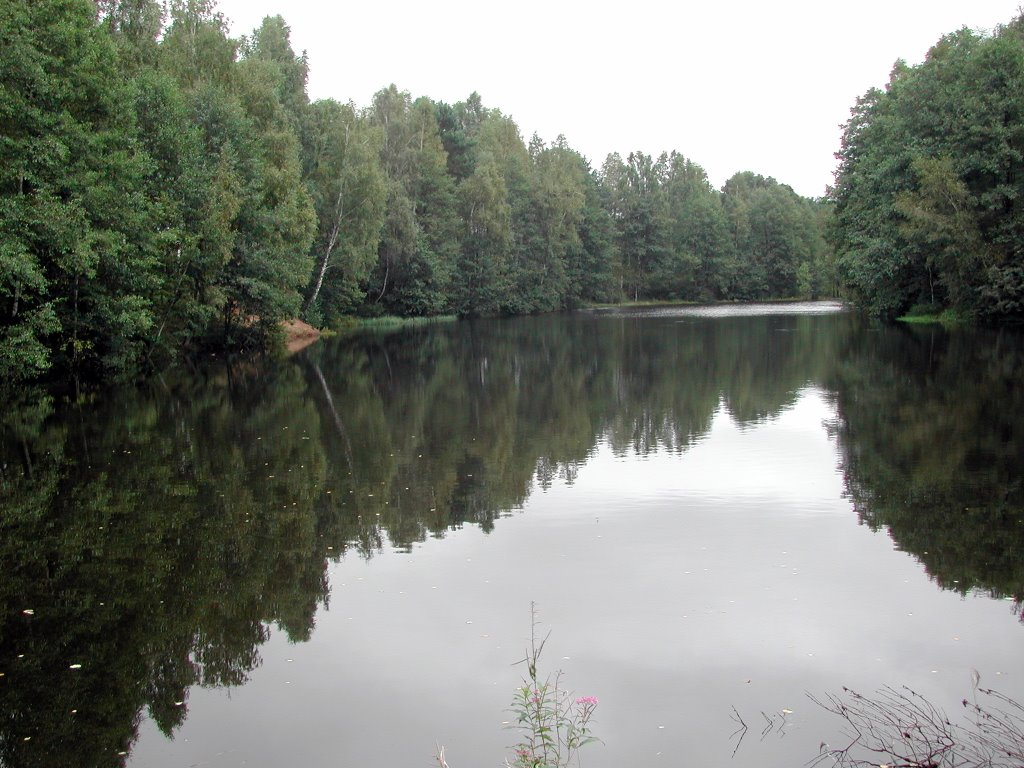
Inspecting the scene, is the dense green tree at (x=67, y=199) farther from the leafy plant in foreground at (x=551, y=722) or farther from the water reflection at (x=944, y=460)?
the leafy plant in foreground at (x=551, y=722)

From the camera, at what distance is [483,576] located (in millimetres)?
9094

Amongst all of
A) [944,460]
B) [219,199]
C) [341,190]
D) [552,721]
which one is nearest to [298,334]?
[341,190]

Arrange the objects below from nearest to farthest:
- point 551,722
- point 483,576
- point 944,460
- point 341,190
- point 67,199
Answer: point 551,722 < point 483,576 < point 944,460 < point 67,199 < point 341,190

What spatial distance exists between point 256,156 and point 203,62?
705cm

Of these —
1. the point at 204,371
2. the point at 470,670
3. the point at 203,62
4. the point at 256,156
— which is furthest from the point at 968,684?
the point at 203,62

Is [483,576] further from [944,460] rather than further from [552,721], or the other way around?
[944,460]

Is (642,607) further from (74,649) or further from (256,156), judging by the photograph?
(256,156)

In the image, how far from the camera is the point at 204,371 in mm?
32125

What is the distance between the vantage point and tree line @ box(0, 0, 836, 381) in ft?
74.9

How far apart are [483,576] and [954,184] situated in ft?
134

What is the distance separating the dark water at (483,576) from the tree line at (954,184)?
26933 millimetres

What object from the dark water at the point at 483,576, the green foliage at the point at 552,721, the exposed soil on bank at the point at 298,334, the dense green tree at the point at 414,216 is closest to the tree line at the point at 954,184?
the dark water at the point at 483,576

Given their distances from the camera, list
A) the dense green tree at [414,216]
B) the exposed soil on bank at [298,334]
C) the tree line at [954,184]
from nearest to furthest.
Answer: the tree line at [954,184]
the exposed soil on bank at [298,334]
the dense green tree at [414,216]

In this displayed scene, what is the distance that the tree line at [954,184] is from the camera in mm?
42406
